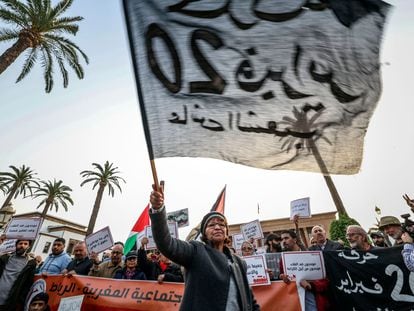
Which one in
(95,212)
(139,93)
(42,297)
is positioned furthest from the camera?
(95,212)

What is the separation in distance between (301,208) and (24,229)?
19.8 ft

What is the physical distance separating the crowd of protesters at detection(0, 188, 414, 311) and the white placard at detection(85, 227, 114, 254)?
0.16 metres

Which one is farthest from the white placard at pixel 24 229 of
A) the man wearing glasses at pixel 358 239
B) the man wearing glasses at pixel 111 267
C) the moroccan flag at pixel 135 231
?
the man wearing glasses at pixel 358 239

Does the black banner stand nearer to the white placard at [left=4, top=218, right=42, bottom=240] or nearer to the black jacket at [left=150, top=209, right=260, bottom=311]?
the black jacket at [left=150, top=209, right=260, bottom=311]

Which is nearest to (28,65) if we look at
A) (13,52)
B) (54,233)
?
(13,52)

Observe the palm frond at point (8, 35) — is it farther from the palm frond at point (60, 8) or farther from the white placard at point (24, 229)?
the white placard at point (24, 229)

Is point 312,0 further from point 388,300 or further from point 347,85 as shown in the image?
point 388,300

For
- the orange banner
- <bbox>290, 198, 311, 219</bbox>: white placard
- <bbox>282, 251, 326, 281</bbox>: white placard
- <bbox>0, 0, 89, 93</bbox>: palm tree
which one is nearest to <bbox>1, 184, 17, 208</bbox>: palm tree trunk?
<bbox>0, 0, 89, 93</bbox>: palm tree

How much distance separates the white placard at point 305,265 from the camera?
4.21 metres

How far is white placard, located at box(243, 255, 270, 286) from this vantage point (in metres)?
4.41

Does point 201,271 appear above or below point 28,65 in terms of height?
below

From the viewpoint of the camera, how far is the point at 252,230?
7398 mm

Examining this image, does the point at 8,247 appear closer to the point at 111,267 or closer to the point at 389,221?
the point at 111,267

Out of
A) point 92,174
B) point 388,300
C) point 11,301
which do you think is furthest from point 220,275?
point 92,174
